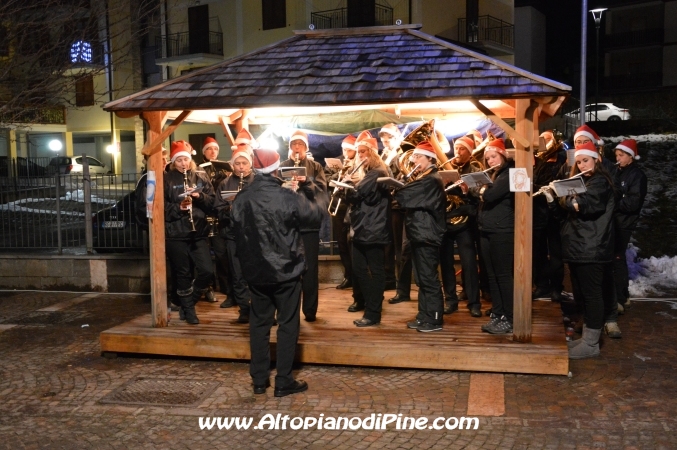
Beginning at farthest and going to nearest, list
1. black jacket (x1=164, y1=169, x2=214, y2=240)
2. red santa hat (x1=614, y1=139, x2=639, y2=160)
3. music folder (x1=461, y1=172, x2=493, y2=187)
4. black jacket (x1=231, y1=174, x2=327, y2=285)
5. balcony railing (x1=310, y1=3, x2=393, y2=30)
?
1. balcony railing (x1=310, y1=3, x2=393, y2=30)
2. red santa hat (x1=614, y1=139, x2=639, y2=160)
3. black jacket (x1=164, y1=169, x2=214, y2=240)
4. music folder (x1=461, y1=172, x2=493, y2=187)
5. black jacket (x1=231, y1=174, x2=327, y2=285)

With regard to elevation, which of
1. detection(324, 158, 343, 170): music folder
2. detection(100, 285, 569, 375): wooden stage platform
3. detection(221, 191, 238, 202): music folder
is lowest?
detection(100, 285, 569, 375): wooden stage platform

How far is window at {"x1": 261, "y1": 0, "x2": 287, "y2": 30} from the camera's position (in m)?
32.0

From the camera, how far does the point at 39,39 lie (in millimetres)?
12547

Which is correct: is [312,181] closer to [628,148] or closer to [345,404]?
[345,404]

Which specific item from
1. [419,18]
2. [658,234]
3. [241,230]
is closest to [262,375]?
[241,230]

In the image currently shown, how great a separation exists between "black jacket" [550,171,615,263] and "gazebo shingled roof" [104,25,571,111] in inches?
37.2

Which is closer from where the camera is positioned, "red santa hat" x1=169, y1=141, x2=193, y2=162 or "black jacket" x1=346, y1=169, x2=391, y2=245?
"black jacket" x1=346, y1=169, x2=391, y2=245

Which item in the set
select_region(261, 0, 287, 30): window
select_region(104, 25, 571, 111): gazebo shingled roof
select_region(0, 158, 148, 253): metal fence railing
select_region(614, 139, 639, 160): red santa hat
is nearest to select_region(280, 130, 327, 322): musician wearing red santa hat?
select_region(104, 25, 571, 111): gazebo shingled roof

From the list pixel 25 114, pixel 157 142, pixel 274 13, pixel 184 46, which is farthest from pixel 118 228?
pixel 184 46

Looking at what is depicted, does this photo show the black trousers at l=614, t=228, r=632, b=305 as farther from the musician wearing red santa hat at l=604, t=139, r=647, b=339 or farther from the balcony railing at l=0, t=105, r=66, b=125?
the balcony railing at l=0, t=105, r=66, b=125

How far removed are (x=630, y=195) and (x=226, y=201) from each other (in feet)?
15.1

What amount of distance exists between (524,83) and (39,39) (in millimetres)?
9142

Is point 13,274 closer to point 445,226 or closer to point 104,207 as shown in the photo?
point 104,207

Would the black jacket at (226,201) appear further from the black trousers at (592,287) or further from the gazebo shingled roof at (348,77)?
the black trousers at (592,287)
